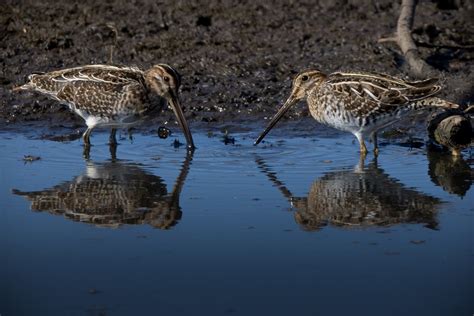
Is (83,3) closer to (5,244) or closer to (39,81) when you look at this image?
(39,81)

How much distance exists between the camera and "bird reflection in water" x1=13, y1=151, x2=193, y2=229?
6.67 meters

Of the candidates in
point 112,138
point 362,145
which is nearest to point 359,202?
point 362,145

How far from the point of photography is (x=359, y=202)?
7.07 meters

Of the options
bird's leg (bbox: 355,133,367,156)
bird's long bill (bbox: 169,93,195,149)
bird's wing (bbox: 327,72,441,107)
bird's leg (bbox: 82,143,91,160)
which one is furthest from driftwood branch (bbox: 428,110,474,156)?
bird's leg (bbox: 82,143,91,160)

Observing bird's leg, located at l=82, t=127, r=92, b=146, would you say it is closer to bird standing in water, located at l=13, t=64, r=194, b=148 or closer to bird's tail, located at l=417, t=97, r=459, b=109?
bird standing in water, located at l=13, t=64, r=194, b=148

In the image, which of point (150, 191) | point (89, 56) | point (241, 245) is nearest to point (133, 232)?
point (241, 245)

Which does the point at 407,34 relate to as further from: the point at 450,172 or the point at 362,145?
the point at 450,172

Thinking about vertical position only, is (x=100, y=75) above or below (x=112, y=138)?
above

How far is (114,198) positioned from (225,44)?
521 centimetres

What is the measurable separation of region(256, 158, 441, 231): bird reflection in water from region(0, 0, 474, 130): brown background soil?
300 centimetres

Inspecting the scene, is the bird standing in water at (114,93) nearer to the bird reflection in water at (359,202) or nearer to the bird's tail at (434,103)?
the bird reflection in water at (359,202)

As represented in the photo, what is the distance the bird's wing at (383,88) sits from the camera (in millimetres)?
8938

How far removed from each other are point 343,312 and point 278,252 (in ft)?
3.41

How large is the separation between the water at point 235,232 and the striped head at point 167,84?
1.53 feet
